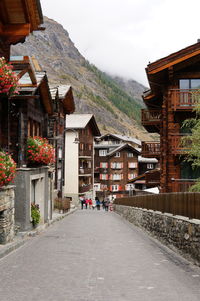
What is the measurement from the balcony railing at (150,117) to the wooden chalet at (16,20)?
58.8 ft

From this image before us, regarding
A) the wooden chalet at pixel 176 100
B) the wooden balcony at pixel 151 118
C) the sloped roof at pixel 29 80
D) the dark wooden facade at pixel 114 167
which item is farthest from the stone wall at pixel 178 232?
the dark wooden facade at pixel 114 167

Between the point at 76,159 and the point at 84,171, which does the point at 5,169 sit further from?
the point at 84,171

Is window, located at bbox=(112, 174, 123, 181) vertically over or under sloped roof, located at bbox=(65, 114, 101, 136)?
under

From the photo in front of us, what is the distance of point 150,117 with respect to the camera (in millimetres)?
33500

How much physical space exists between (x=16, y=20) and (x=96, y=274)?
9.68 meters

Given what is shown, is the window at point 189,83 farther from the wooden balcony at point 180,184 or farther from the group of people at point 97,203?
the group of people at point 97,203

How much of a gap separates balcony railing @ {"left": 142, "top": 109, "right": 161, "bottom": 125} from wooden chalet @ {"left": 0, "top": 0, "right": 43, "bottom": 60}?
17934 millimetres

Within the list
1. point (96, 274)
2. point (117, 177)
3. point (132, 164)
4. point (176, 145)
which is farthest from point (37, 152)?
point (117, 177)

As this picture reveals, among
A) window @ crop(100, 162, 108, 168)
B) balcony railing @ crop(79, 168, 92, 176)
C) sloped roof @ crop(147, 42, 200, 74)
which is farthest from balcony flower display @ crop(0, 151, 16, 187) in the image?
window @ crop(100, 162, 108, 168)

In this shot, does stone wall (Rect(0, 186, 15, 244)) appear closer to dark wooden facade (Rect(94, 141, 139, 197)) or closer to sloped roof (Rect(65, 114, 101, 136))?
sloped roof (Rect(65, 114, 101, 136))

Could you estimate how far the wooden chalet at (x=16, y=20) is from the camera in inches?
556

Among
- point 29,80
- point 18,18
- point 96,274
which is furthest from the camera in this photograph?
point 29,80

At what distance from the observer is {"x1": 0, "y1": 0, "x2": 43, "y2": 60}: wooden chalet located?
1412 cm

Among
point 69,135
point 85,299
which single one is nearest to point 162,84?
point 85,299
